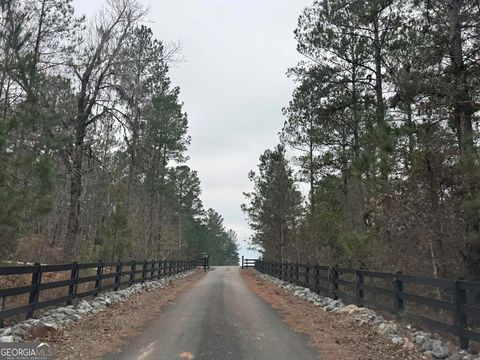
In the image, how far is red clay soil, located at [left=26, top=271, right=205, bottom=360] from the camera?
707cm

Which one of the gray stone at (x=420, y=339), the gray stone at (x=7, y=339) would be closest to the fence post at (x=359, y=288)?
the gray stone at (x=420, y=339)

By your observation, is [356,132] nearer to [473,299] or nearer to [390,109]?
[390,109]

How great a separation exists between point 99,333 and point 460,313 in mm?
6250

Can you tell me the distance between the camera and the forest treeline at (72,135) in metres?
9.87

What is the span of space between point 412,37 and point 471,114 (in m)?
3.16

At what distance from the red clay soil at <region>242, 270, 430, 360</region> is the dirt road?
12.0 inches

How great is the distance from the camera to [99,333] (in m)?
8.48

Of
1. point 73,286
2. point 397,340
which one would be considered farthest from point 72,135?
point 397,340

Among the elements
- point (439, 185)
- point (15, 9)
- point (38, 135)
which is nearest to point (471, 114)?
point (439, 185)

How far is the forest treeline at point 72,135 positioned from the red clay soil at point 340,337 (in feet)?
21.4

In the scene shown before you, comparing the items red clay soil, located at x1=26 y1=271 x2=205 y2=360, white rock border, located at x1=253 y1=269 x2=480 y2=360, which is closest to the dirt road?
red clay soil, located at x1=26 y1=271 x2=205 y2=360

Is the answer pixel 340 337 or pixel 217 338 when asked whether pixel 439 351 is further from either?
pixel 217 338

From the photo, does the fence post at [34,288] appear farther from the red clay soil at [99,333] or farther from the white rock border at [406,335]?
the white rock border at [406,335]

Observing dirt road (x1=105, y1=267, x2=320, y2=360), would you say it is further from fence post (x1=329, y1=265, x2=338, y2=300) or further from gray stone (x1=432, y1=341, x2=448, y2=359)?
fence post (x1=329, y1=265, x2=338, y2=300)
